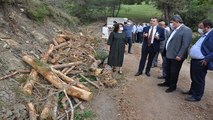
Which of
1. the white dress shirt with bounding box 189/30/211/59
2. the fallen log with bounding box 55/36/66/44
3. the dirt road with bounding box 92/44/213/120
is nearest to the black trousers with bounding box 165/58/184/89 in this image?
the dirt road with bounding box 92/44/213/120

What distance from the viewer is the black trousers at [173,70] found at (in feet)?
28.9

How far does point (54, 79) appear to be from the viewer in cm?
871

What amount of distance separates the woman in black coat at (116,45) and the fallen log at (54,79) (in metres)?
2.71

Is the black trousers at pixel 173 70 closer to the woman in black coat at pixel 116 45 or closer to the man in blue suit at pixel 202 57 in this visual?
the man in blue suit at pixel 202 57

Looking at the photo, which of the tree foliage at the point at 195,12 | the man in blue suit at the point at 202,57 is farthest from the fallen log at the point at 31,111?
the tree foliage at the point at 195,12

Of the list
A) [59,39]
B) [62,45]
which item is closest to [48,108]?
[62,45]

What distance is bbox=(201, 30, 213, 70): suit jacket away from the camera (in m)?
→ 7.53

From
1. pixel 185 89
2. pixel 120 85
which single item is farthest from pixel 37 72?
pixel 185 89

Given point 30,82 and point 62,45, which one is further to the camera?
point 62,45

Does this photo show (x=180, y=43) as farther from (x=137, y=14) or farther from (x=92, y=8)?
(x=137, y=14)

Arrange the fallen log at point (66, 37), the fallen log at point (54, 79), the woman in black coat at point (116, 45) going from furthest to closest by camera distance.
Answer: the fallen log at point (66, 37), the woman in black coat at point (116, 45), the fallen log at point (54, 79)

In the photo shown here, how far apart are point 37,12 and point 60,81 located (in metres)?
5.81

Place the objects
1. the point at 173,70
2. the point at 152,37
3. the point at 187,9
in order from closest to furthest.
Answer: the point at 173,70 → the point at 152,37 → the point at 187,9

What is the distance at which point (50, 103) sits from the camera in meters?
7.63
